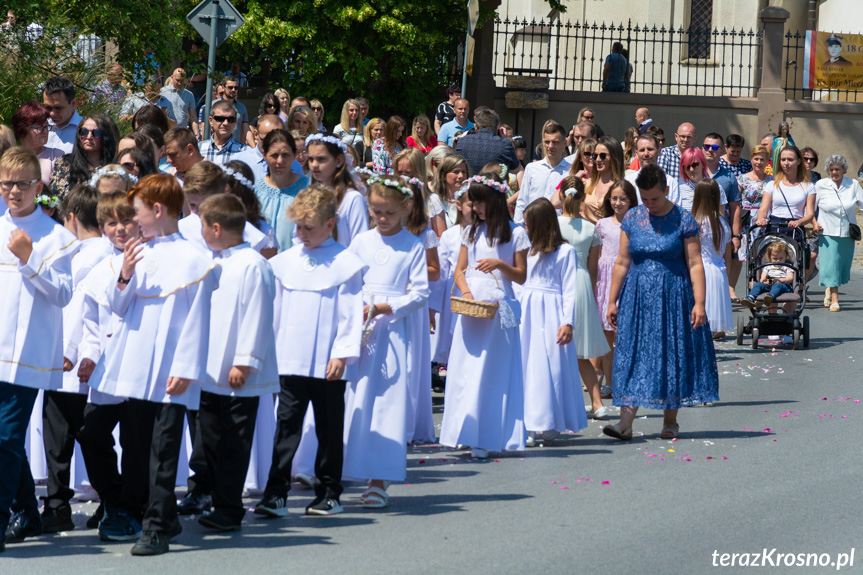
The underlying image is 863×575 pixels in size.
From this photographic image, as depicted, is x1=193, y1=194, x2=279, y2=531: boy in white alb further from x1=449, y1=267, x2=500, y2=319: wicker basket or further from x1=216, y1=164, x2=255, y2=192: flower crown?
x1=449, y1=267, x2=500, y2=319: wicker basket

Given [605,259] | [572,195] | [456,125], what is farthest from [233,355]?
[456,125]

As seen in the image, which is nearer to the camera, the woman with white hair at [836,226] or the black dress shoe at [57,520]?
the black dress shoe at [57,520]

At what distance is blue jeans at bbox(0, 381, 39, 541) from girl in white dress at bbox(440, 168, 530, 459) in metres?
3.24

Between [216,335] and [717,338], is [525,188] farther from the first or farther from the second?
[216,335]

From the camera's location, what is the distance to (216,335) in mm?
6699

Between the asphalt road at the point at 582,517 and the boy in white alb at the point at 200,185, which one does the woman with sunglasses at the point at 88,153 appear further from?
the asphalt road at the point at 582,517

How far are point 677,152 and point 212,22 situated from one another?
5546 millimetres

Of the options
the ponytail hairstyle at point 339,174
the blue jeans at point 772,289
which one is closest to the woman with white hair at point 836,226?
the blue jeans at point 772,289

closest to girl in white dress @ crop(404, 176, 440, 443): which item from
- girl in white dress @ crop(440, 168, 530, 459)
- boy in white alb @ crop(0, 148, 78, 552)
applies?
girl in white dress @ crop(440, 168, 530, 459)

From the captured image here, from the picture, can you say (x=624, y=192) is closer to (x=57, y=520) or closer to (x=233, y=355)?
(x=233, y=355)

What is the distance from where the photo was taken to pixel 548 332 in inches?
379

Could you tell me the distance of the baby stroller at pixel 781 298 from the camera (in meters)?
14.6

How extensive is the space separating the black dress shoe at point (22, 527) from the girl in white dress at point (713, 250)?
8032 millimetres

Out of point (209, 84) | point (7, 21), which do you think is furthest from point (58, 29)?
point (209, 84)
